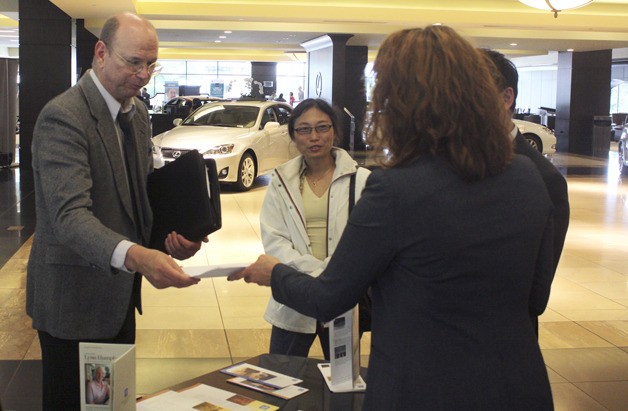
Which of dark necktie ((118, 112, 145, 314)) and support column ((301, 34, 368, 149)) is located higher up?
support column ((301, 34, 368, 149))

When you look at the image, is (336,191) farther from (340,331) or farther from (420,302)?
(420,302)

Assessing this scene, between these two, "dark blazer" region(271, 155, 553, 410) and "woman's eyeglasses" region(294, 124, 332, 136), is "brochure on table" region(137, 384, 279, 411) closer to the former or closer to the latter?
"dark blazer" region(271, 155, 553, 410)

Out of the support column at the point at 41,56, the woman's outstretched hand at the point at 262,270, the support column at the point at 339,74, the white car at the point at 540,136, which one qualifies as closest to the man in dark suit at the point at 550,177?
the woman's outstretched hand at the point at 262,270

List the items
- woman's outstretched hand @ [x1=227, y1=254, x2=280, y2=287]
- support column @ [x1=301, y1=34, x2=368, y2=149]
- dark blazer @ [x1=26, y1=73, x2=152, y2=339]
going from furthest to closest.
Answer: support column @ [x1=301, y1=34, x2=368, y2=149], dark blazer @ [x1=26, y1=73, x2=152, y2=339], woman's outstretched hand @ [x1=227, y1=254, x2=280, y2=287]

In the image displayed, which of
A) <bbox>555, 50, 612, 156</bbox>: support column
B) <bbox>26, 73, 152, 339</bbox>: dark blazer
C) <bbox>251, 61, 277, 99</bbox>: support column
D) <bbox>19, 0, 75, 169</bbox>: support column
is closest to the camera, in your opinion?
<bbox>26, 73, 152, 339</bbox>: dark blazer

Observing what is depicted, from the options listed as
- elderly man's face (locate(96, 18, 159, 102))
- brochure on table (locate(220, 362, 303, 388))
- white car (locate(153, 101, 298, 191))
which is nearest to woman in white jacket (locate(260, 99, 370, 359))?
brochure on table (locate(220, 362, 303, 388))

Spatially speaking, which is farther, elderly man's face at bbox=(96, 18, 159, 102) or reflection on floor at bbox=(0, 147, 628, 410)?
reflection on floor at bbox=(0, 147, 628, 410)

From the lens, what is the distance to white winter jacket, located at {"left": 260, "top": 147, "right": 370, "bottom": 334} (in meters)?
3.38

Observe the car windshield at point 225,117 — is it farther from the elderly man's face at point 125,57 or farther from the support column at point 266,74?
the support column at point 266,74

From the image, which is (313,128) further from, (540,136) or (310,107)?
(540,136)

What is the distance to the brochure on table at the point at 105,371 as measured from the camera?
1938 millimetres

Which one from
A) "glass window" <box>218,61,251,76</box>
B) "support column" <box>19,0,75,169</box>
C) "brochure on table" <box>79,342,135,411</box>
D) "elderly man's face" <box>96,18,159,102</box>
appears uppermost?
"glass window" <box>218,61,251,76</box>

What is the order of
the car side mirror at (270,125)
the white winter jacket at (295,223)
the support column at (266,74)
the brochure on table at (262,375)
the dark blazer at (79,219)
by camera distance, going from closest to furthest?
1. the dark blazer at (79,219)
2. the brochure on table at (262,375)
3. the white winter jacket at (295,223)
4. the car side mirror at (270,125)
5. the support column at (266,74)

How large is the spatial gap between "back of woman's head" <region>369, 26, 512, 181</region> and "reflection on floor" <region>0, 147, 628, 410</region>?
2.81 metres
